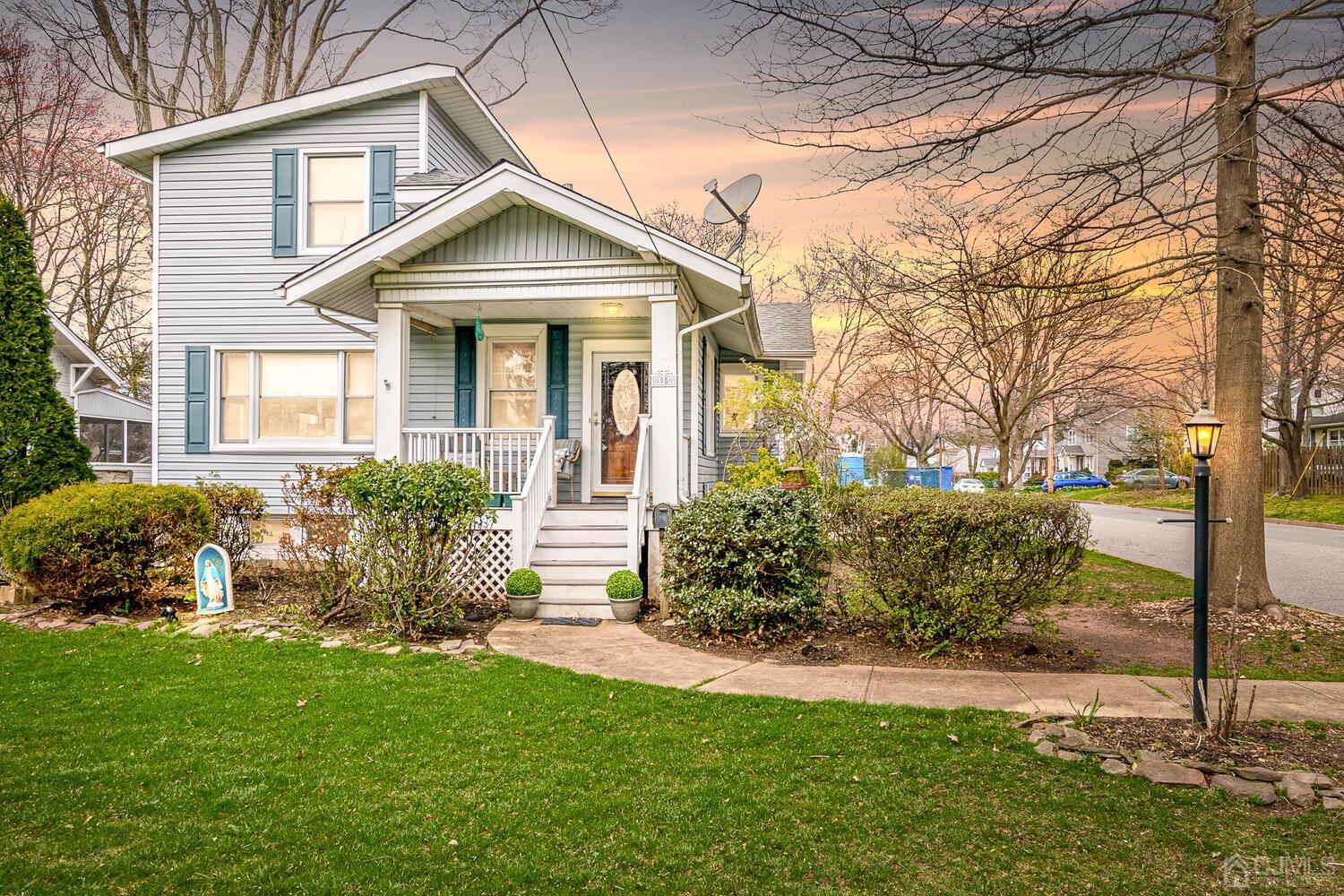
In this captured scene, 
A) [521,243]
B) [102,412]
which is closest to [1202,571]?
[521,243]

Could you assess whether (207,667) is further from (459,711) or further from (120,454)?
(120,454)

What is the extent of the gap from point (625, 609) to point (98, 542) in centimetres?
537

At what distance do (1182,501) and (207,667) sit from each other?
31.4 metres

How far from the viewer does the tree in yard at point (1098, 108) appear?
665cm

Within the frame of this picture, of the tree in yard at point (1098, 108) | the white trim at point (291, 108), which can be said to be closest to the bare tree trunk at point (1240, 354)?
the tree in yard at point (1098, 108)

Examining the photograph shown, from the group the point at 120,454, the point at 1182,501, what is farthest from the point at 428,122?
the point at 1182,501

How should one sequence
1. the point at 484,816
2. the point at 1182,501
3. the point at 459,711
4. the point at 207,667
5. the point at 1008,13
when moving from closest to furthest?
the point at 484,816, the point at 459,711, the point at 207,667, the point at 1008,13, the point at 1182,501

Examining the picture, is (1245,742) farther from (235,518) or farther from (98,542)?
(235,518)

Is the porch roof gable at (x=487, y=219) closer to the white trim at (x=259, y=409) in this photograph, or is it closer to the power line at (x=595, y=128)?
the power line at (x=595, y=128)

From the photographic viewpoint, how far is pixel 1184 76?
688cm

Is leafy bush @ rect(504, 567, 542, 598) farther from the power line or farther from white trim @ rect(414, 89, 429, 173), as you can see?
white trim @ rect(414, 89, 429, 173)

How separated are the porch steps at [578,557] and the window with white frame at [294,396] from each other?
466cm

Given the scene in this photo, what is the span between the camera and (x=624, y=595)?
25.5 feet

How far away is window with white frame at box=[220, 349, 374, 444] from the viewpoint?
39.4ft
